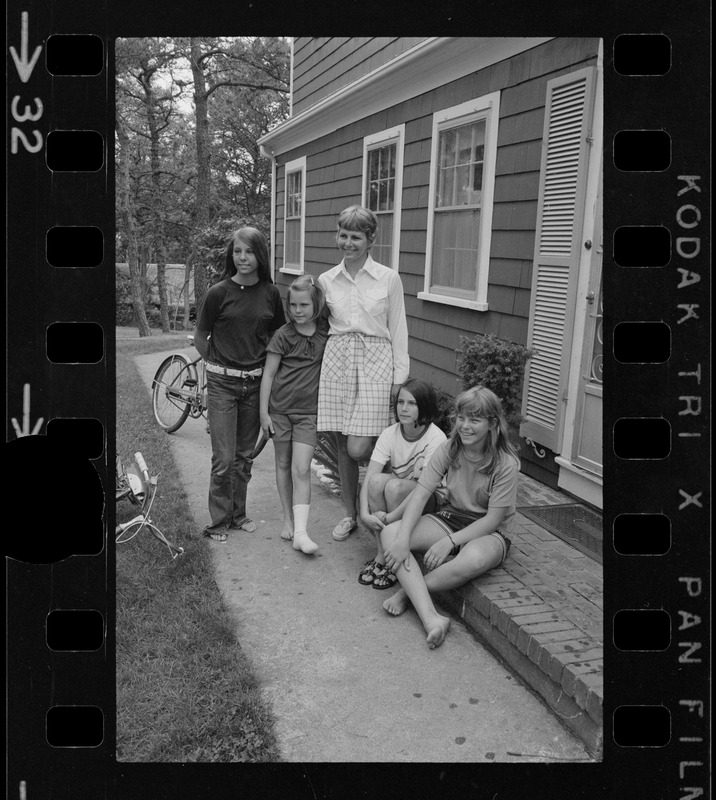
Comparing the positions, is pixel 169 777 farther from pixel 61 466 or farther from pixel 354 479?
pixel 354 479

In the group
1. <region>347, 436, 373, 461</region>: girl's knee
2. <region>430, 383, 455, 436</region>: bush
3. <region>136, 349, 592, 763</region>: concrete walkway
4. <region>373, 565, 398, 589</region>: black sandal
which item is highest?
<region>430, 383, 455, 436</region>: bush

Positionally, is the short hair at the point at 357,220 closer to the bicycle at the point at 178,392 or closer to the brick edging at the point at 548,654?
the bicycle at the point at 178,392

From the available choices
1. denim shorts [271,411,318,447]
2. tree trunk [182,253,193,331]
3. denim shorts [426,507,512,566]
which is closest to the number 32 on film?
tree trunk [182,253,193,331]

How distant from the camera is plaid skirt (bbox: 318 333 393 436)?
354cm

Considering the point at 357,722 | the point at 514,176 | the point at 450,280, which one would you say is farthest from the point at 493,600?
the point at 450,280

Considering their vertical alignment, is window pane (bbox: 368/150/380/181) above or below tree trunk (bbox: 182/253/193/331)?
above

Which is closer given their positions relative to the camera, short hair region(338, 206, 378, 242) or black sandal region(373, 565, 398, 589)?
black sandal region(373, 565, 398, 589)

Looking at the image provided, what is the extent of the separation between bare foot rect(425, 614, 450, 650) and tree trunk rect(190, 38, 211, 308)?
1.67 meters

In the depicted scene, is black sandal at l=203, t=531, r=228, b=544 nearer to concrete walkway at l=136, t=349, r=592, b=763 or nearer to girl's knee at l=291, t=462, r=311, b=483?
concrete walkway at l=136, t=349, r=592, b=763

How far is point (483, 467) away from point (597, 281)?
1.31 m

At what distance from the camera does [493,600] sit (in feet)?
9.07

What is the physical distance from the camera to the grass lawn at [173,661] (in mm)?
1862

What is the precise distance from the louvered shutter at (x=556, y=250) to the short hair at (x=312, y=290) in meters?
1.33

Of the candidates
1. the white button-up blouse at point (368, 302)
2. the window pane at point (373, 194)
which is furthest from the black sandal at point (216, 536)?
the window pane at point (373, 194)
